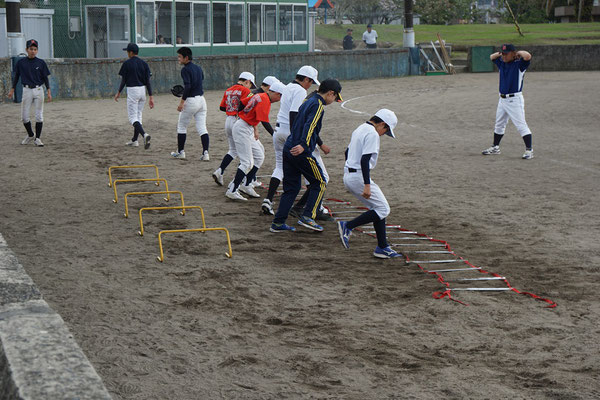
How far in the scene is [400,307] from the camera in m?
7.49

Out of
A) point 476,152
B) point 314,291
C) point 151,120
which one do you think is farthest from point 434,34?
point 314,291

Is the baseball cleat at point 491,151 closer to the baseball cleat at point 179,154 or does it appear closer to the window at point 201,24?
the baseball cleat at point 179,154

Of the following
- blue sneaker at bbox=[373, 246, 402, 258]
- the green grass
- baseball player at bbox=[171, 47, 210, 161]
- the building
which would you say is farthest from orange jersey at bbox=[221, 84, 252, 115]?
the green grass

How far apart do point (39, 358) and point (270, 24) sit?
36727 millimetres

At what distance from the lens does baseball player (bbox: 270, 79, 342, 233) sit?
9.97 meters

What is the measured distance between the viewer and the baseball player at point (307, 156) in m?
9.97

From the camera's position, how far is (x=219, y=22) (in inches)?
1428

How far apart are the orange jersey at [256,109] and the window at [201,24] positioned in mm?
24485

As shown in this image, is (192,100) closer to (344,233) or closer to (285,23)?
(344,233)

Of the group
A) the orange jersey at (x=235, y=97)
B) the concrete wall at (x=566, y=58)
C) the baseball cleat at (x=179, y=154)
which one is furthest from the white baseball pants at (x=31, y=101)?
the concrete wall at (x=566, y=58)

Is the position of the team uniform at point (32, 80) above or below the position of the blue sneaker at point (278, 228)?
above

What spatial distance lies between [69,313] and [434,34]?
47996 mm

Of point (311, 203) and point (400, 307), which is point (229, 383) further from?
point (311, 203)

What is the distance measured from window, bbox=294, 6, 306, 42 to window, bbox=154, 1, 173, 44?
8.71 m
